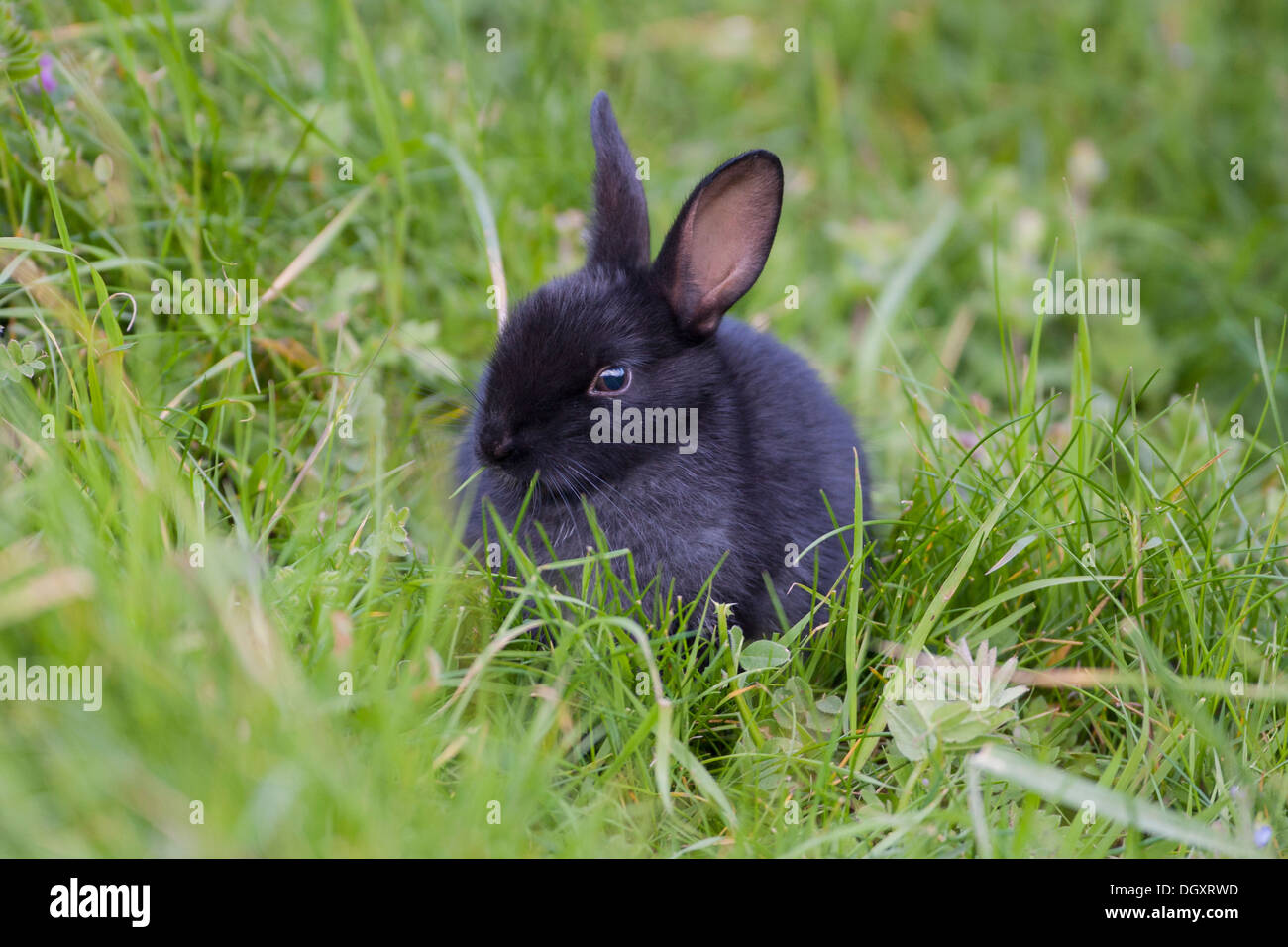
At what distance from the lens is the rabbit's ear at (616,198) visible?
4402 millimetres

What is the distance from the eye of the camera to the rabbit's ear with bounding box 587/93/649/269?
440 cm

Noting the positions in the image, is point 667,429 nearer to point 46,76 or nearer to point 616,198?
point 616,198

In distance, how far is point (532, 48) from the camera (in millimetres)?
6488

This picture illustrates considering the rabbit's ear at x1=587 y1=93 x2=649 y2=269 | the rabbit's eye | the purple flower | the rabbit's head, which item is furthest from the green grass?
the rabbit's ear at x1=587 y1=93 x2=649 y2=269

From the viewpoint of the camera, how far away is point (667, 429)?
4113mm

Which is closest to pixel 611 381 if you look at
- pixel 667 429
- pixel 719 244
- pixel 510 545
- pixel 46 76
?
pixel 667 429

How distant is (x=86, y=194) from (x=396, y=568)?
2.09m

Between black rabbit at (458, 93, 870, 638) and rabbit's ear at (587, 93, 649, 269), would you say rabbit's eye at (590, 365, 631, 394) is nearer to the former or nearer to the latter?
black rabbit at (458, 93, 870, 638)

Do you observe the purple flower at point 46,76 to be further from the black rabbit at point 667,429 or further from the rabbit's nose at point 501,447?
the rabbit's nose at point 501,447

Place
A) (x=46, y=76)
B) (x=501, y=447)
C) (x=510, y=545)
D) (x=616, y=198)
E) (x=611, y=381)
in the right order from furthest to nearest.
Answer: (x=46, y=76) < (x=616, y=198) < (x=611, y=381) < (x=501, y=447) < (x=510, y=545)

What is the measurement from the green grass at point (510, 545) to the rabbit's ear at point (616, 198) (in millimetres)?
982

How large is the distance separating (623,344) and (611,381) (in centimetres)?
14

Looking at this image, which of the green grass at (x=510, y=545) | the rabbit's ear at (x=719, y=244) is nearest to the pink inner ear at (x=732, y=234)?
the rabbit's ear at (x=719, y=244)
